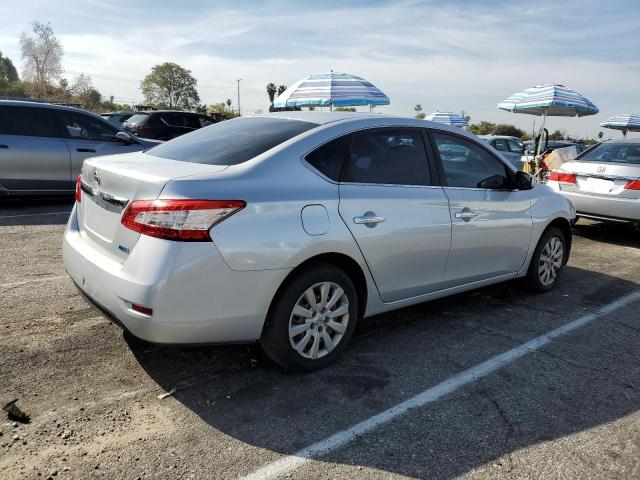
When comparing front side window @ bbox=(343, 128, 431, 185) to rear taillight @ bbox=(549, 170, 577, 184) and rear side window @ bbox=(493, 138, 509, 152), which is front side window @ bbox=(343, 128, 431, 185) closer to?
rear taillight @ bbox=(549, 170, 577, 184)

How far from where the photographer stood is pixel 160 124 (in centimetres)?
1477

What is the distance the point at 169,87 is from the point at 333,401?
125777mm

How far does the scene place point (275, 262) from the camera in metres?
2.93

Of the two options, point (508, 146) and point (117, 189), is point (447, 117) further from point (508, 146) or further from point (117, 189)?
point (117, 189)

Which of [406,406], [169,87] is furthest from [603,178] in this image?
[169,87]

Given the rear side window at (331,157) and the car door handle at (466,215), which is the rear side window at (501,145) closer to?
the car door handle at (466,215)

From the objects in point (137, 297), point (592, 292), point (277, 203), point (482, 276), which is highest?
point (277, 203)

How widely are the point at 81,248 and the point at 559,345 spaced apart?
3.39 m

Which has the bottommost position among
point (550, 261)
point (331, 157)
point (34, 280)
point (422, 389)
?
point (422, 389)

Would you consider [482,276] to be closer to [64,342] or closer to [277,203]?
[277,203]

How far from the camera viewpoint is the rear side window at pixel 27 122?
7.89 m

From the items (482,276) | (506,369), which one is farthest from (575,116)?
(506,369)

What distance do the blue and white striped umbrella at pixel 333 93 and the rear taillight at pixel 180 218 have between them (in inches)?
365

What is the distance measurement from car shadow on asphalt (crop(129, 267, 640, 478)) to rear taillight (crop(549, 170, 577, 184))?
404cm
